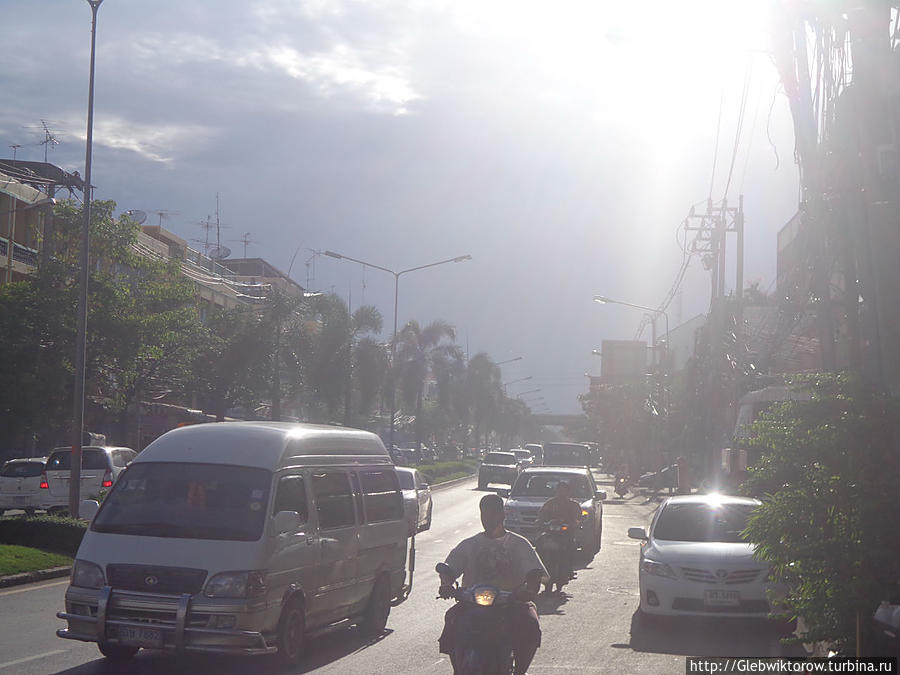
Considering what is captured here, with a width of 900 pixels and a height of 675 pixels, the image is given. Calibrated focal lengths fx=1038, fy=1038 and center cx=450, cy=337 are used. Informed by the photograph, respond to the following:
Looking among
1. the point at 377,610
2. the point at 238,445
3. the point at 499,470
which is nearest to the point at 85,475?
the point at 377,610

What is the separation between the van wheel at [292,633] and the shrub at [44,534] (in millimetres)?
9146

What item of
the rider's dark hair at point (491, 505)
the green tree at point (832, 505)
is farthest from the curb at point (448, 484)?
the rider's dark hair at point (491, 505)

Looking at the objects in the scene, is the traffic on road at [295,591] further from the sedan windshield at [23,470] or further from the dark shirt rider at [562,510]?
the sedan windshield at [23,470]

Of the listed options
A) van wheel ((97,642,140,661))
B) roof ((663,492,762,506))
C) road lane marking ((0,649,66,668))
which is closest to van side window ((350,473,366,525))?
van wheel ((97,642,140,661))

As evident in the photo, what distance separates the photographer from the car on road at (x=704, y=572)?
1138 centimetres

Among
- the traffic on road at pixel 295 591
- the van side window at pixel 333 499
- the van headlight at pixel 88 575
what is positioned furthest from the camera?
the van side window at pixel 333 499

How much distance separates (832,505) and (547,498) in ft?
47.6

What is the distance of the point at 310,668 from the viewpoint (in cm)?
953

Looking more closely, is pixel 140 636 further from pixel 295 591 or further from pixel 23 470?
pixel 23 470

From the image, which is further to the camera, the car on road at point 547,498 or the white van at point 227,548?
the car on road at point 547,498

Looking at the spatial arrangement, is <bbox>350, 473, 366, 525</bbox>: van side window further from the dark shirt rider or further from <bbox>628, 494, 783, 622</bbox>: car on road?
the dark shirt rider

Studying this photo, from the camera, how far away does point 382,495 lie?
1223 centimetres

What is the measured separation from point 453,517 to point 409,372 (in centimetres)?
3498

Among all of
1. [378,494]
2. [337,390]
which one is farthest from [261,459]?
[337,390]
